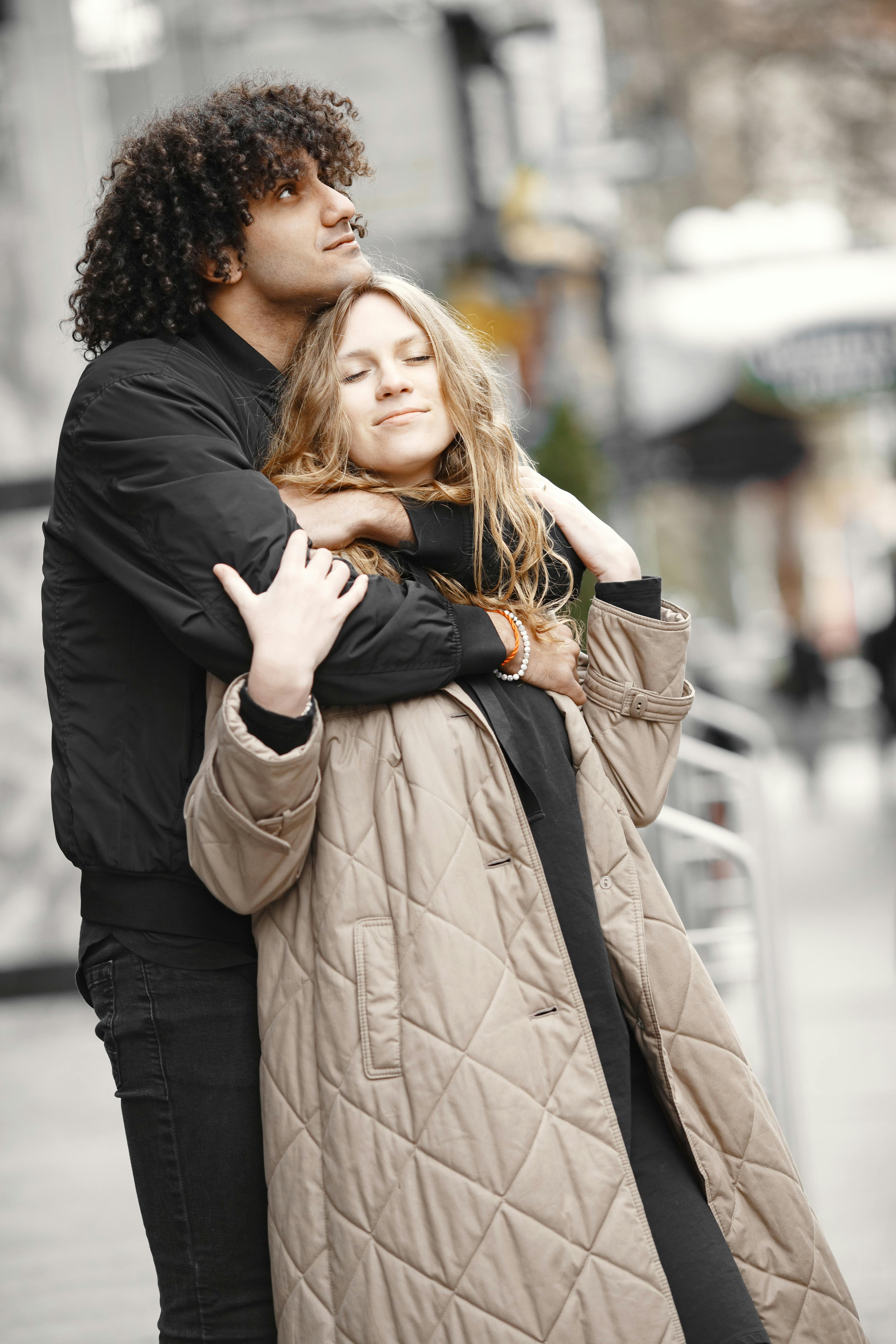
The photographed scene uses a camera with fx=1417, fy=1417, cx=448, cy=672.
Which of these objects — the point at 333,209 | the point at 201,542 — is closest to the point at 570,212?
the point at 333,209

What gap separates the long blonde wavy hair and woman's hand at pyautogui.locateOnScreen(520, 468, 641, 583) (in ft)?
0.13

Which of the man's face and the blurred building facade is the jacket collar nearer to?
the man's face

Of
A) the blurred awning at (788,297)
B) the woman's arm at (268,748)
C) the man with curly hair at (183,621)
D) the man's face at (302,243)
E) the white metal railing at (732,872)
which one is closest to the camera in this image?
the woman's arm at (268,748)

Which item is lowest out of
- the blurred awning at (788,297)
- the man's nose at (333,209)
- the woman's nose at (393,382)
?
the woman's nose at (393,382)

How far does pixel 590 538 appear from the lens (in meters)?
2.32

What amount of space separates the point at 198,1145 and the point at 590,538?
1.12 m

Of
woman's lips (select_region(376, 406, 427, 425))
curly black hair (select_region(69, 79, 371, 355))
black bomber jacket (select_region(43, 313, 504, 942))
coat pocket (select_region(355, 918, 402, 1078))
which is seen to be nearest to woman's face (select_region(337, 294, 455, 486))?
woman's lips (select_region(376, 406, 427, 425))

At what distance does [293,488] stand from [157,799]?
0.52m

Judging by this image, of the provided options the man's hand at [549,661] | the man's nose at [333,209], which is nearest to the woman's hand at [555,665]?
the man's hand at [549,661]

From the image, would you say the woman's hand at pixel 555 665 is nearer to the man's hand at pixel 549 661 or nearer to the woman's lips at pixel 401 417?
the man's hand at pixel 549 661

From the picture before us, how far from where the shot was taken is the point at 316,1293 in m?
1.94

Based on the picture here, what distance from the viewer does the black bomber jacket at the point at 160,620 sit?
1.95 meters

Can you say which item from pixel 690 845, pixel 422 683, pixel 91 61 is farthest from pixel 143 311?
pixel 91 61

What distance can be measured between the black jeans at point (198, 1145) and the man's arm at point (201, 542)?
50 centimetres
